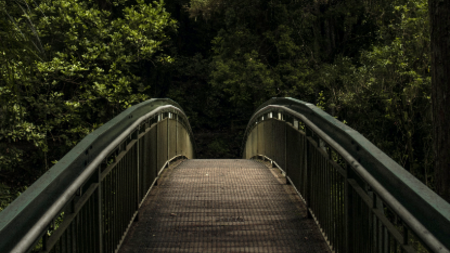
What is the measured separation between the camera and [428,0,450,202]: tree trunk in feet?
17.3

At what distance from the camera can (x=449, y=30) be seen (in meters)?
5.27

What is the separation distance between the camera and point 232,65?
23.9 m

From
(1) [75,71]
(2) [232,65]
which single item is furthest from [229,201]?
(2) [232,65]

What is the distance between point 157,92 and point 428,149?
64.7 feet

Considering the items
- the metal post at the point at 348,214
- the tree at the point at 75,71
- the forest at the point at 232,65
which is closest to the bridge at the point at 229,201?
the metal post at the point at 348,214


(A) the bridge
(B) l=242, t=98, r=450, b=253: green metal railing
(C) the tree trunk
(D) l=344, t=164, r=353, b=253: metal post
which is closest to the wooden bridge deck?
(A) the bridge

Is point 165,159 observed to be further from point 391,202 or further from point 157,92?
point 157,92

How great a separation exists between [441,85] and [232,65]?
742 inches

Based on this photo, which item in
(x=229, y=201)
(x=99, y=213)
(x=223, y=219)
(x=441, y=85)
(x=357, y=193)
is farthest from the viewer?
(x=229, y=201)

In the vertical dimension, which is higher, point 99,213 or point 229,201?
point 99,213

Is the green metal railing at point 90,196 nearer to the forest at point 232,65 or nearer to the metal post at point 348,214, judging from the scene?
the forest at point 232,65

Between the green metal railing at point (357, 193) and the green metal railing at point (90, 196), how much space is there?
57.7 inches

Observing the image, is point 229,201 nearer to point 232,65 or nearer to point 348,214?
point 348,214

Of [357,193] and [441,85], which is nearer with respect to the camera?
[357,193]
